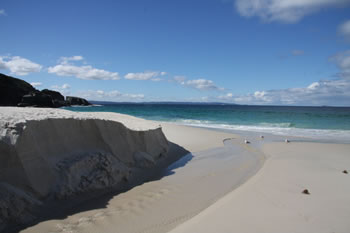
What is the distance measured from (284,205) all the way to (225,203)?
122cm

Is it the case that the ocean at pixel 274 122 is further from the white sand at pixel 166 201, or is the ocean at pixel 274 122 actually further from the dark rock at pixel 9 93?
the white sand at pixel 166 201

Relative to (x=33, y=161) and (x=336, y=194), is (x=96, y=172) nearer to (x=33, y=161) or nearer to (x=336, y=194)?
(x=33, y=161)

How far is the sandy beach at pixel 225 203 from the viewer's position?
3.78 metres

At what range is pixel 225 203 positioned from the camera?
4684mm

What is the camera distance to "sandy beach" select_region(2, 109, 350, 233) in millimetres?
3779

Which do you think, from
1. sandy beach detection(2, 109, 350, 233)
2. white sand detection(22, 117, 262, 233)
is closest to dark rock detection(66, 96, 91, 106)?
white sand detection(22, 117, 262, 233)

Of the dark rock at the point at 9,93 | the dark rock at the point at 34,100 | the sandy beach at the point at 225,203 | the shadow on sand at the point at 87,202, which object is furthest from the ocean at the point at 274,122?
the shadow on sand at the point at 87,202

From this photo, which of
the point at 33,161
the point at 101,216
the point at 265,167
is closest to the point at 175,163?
the point at 265,167

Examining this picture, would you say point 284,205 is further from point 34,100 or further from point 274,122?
point 34,100

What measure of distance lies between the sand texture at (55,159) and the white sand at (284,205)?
7.91 feet

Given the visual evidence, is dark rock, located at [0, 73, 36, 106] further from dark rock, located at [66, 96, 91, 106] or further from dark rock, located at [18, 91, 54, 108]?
dark rock, located at [66, 96, 91, 106]

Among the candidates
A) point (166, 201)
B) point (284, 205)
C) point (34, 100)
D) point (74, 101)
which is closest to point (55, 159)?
point (166, 201)

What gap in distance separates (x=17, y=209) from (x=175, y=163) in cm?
526

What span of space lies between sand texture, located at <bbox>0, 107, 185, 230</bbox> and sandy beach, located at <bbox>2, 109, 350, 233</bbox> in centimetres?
42
